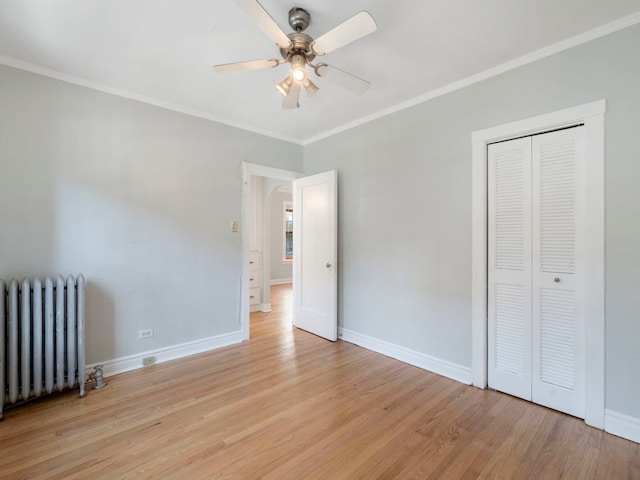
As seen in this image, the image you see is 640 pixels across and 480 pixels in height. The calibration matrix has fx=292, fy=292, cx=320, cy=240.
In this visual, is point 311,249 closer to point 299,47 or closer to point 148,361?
point 148,361

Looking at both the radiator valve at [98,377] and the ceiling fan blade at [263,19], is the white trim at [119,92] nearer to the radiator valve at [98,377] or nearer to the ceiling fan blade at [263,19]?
the ceiling fan blade at [263,19]

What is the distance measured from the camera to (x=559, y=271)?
84.0 inches

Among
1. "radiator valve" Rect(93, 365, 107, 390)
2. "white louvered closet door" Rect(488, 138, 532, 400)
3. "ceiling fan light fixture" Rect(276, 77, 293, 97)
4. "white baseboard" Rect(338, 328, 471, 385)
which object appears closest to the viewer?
"ceiling fan light fixture" Rect(276, 77, 293, 97)

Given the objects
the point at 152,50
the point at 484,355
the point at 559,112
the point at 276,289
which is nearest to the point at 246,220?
the point at 152,50

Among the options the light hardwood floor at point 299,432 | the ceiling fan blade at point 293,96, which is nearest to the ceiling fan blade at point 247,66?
the ceiling fan blade at point 293,96

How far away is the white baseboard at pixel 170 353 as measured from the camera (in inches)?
107

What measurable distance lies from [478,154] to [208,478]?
295 cm

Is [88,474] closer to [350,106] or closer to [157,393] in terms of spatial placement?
[157,393]

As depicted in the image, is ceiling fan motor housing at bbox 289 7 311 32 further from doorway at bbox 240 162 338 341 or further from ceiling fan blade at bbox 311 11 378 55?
doorway at bbox 240 162 338 341

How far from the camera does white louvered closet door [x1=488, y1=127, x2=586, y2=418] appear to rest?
206 centimetres

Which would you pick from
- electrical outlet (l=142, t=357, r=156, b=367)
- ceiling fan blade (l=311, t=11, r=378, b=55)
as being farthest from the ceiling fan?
electrical outlet (l=142, t=357, r=156, b=367)

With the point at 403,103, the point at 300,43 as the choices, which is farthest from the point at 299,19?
the point at 403,103

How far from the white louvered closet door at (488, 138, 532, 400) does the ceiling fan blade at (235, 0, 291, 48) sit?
1.89m

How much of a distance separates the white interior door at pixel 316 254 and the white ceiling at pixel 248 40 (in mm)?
1220
